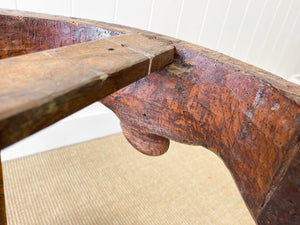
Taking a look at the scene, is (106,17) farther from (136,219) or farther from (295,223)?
(295,223)

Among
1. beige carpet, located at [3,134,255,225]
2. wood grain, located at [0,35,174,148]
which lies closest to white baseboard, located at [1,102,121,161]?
beige carpet, located at [3,134,255,225]

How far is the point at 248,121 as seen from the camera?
0.51 m

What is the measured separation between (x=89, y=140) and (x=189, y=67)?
40.5 inches

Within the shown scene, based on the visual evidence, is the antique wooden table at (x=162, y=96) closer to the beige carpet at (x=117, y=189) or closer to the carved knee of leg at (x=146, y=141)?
the carved knee of leg at (x=146, y=141)

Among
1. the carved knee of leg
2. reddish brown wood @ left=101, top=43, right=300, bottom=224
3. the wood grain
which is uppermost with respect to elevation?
the wood grain

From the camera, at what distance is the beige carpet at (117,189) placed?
106 cm

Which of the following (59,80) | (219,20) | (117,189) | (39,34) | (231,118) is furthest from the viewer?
(219,20)

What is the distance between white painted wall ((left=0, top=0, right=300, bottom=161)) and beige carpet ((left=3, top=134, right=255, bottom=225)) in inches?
11.6

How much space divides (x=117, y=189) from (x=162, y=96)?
70 cm

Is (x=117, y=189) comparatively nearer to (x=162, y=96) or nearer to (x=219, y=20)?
(x=162, y=96)

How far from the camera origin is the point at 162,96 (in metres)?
0.63

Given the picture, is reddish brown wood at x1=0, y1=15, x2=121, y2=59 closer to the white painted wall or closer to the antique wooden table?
the antique wooden table

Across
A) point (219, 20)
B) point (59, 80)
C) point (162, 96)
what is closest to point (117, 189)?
point (162, 96)

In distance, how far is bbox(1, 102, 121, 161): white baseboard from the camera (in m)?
1.33
